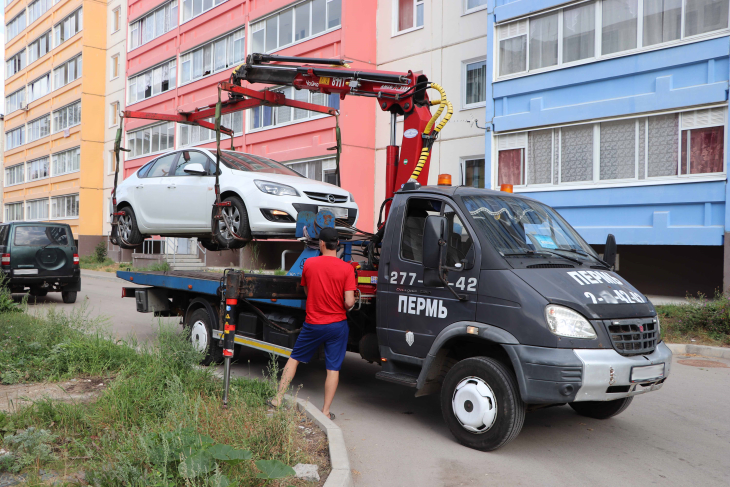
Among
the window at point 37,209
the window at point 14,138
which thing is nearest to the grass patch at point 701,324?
the window at point 37,209

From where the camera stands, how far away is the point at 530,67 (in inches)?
591

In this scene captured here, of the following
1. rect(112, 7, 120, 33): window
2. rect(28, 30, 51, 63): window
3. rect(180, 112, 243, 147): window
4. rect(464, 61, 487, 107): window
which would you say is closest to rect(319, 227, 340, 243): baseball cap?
rect(464, 61, 487, 107): window

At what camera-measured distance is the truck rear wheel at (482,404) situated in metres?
4.69

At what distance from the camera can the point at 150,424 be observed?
4477 mm

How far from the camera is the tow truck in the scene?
4562mm

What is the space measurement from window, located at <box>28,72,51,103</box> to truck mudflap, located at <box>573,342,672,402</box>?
46621 mm

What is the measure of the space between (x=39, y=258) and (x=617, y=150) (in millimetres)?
13533

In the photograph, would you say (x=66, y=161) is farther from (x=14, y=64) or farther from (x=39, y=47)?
(x=14, y=64)

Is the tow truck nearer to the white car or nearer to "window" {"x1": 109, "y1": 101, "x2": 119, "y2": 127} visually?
the white car

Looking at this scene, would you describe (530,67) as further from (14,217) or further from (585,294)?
(14,217)

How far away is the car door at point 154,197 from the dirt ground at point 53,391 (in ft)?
8.92

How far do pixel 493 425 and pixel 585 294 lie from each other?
4.12ft

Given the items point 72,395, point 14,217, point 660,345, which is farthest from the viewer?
point 14,217

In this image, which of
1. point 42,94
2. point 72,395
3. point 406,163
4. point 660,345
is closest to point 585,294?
point 660,345
